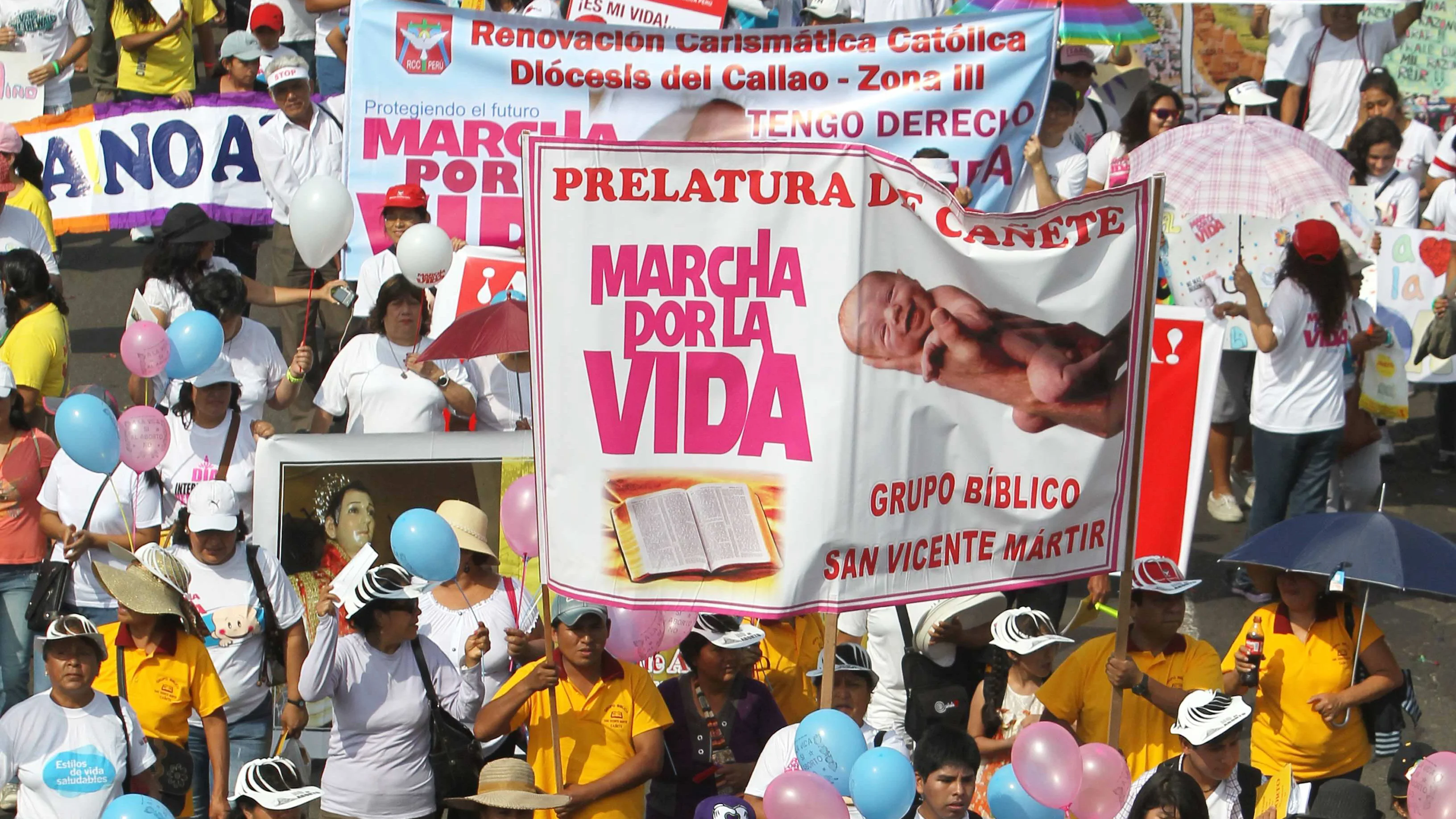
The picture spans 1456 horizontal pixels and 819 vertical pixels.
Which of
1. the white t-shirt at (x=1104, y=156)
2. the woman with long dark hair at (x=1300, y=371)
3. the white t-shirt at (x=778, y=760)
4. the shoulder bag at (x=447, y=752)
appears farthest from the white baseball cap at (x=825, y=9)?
the white t-shirt at (x=778, y=760)

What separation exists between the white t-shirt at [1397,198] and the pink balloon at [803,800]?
7.69 meters

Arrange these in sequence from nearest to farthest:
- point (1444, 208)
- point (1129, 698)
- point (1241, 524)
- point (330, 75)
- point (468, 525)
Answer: point (1129, 698), point (468, 525), point (1241, 524), point (1444, 208), point (330, 75)

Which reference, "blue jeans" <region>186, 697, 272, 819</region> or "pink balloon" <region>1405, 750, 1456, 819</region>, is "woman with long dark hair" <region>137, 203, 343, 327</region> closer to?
"blue jeans" <region>186, 697, 272, 819</region>

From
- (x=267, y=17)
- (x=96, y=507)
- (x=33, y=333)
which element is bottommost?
(x=96, y=507)

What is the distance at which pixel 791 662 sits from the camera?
7.25 meters

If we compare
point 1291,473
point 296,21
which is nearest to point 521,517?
point 1291,473

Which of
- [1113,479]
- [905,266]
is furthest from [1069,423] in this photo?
[905,266]

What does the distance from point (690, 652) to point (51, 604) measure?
2.61 meters

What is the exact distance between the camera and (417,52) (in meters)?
9.81

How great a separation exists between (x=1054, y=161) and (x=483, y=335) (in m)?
3.96

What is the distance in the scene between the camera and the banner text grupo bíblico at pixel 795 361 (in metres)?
5.43

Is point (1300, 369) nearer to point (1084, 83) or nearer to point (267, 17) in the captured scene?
point (1084, 83)

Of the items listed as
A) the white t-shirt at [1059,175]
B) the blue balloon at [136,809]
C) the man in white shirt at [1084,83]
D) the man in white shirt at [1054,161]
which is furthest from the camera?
the man in white shirt at [1084,83]

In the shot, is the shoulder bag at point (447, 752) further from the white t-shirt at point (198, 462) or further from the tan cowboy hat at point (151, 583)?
the white t-shirt at point (198, 462)
